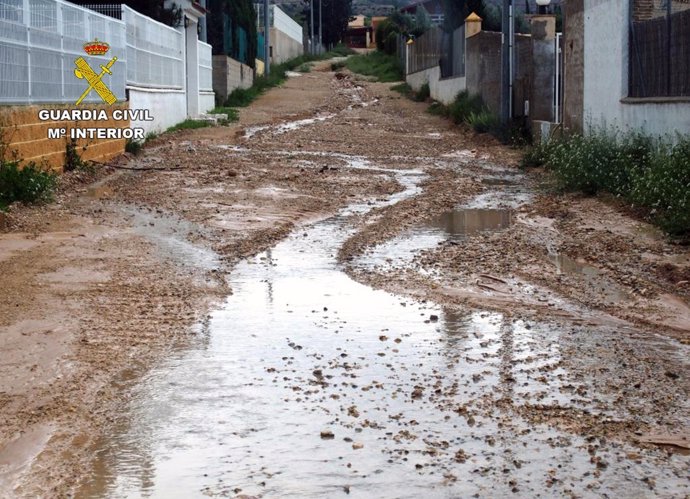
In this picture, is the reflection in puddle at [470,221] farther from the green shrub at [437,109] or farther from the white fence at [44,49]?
the green shrub at [437,109]

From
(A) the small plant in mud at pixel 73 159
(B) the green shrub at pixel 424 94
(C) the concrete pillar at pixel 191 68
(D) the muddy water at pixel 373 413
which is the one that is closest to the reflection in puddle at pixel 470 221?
(D) the muddy water at pixel 373 413

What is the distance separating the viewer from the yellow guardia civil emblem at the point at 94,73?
57.3ft

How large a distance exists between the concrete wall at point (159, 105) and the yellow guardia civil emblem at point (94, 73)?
5.30ft

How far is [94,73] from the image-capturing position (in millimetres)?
18375

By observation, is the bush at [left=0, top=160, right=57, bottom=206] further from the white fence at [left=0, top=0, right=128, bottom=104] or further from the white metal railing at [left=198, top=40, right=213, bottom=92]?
the white metal railing at [left=198, top=40, right=213, bottom=92]

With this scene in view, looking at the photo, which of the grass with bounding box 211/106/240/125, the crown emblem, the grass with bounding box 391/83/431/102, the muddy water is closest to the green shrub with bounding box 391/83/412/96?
the grass with bounding box 391/83/431/102

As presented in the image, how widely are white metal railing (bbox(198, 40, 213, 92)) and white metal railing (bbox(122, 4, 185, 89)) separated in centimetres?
256

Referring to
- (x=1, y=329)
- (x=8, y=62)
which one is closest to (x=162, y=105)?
(x=8, y=62)

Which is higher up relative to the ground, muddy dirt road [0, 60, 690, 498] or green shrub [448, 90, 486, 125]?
green shrub [448, 90, 486, 125]

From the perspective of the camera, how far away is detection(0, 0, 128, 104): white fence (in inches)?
531

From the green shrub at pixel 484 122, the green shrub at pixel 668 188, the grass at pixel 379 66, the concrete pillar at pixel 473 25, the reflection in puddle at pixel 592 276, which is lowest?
the reflection in puddle at pixel 592 276

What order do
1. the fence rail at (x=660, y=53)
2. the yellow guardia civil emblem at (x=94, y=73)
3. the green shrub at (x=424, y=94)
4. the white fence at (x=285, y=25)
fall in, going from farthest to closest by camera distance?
1. the white fence at (x=285, y=25)
2. the green shrub at (x=424, y=94)
3. the yellow guardia civil emblem at (x=94, y=73)
4. the fence rail at (x=660, y=53)

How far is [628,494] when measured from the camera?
4523mm

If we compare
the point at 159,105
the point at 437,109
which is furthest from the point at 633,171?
the point at 437,109
